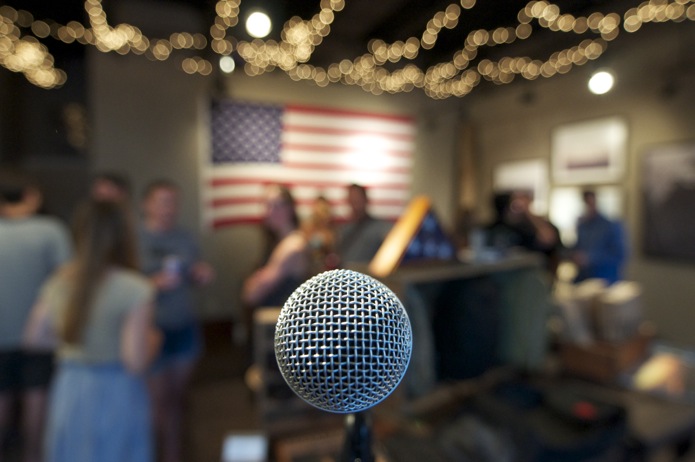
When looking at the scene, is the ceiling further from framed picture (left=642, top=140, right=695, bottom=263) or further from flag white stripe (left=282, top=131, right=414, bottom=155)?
framed picture (left=642, top=140, right=695, bottom=263)

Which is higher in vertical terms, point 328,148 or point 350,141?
point 350,141

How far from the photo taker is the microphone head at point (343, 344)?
37 cm

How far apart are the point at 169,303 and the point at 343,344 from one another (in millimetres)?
2140

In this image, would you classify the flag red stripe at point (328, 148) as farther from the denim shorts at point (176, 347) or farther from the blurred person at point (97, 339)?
the blurred person at point (97, 339)

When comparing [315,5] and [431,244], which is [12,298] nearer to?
[431,244]

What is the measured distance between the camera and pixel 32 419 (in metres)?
2.25

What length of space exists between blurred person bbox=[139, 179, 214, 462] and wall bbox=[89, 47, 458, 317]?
2.54 metres

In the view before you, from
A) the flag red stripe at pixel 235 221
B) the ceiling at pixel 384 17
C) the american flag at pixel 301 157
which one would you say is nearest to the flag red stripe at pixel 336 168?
the american flag at pixel 301 157

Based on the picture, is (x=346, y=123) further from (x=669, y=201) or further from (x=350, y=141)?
(x=669, y=201)

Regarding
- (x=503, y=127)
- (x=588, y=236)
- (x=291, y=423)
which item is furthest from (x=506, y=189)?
(x=291, y=423)

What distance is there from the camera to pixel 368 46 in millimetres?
5215

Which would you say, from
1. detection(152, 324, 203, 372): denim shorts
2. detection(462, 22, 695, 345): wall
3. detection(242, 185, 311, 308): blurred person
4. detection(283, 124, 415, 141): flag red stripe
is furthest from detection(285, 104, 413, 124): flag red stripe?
detection(152, 324, 203, 372): denim shorts

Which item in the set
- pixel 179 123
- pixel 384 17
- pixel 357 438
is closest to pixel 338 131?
pixel 384 17

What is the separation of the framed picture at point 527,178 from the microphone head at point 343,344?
5723mm
